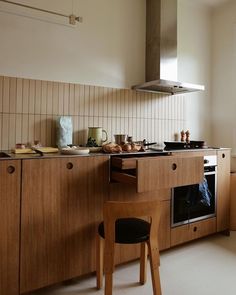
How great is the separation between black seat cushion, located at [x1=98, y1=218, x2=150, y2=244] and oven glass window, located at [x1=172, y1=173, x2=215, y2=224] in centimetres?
66

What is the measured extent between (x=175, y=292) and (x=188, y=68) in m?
2.34

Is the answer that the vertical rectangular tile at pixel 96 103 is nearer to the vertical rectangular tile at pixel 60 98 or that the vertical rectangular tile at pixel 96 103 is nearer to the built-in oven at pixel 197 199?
the vertical rectangular tile at pixel 60 98

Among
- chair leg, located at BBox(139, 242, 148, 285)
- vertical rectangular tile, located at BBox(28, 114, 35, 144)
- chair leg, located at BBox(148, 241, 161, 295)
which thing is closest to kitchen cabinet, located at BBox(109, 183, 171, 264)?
chair leg, located at BBox(139, 242, 148, 285)

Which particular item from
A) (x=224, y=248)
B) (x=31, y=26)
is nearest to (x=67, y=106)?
(x=31, y=26)

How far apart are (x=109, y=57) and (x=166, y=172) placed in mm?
1330

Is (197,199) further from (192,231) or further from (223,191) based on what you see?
(223,191)

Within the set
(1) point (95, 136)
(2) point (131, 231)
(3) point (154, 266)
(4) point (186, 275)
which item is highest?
(1) point (95, 136)

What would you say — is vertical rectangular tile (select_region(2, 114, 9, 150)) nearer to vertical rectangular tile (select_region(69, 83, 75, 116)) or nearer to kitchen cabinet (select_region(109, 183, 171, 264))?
vertical rectangular tile (select_region(69, 83, 75, 116))

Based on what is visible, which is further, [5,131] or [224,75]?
[224,75]

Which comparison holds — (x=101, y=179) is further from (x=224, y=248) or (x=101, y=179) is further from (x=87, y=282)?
(x=224, y=248)

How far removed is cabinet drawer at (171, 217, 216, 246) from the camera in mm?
2109

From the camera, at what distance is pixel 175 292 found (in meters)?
1.63

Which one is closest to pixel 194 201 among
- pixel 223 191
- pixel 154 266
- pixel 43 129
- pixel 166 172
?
pixel 223 191

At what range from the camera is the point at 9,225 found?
141cm
